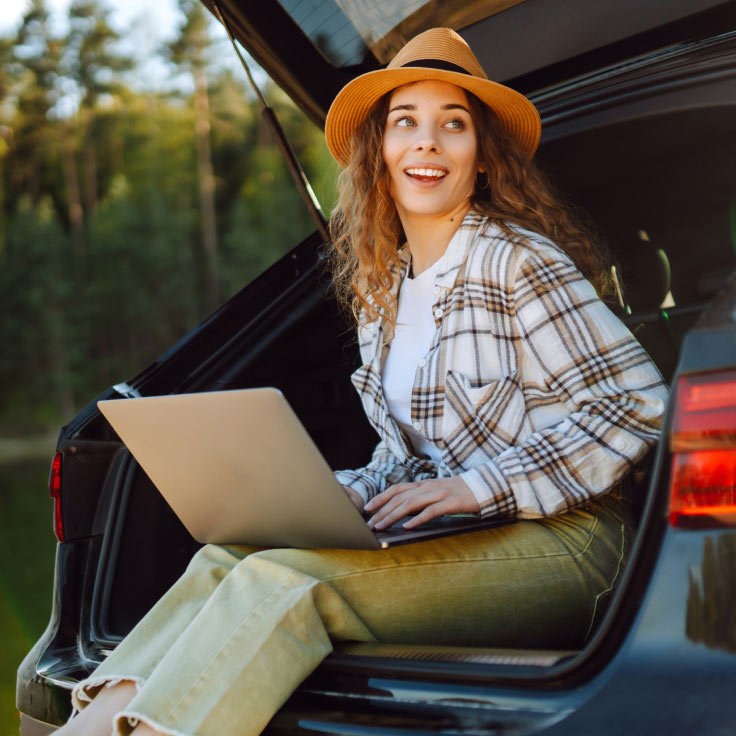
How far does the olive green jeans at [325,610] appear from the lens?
1.14 meters

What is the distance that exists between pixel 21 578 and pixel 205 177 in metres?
27.6

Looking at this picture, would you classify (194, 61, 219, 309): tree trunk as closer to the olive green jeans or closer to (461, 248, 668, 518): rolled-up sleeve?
(461, 248, 668, 518): rolled-up sleeve

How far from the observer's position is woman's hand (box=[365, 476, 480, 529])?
4.69ft

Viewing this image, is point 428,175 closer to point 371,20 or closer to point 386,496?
point 371,20

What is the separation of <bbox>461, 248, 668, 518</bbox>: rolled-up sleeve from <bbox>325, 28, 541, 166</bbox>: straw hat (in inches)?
19.2

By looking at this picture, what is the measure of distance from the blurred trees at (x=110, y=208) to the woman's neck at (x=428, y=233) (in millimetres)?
23118

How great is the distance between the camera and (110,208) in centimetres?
2903

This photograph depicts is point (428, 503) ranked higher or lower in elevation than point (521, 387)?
lower

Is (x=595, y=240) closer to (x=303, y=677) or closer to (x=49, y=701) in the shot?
(x=303, y=677)

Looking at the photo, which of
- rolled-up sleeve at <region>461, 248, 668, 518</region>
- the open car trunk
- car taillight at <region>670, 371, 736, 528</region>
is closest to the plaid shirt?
rolled-up sleeve at <region>461, 248, 668, 518</region>

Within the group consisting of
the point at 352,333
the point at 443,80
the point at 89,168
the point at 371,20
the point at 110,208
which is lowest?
the point at 352,333

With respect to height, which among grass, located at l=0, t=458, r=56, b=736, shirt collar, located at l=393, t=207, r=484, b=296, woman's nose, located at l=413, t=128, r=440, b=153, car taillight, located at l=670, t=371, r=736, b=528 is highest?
woman's nose, located at l=413, t=128, r=440, b=153

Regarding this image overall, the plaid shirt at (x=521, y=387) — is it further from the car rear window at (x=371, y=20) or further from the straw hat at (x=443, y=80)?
the car rear window at (x=371, y=20)

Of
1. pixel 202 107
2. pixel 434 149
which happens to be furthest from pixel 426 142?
pixel 202 107
